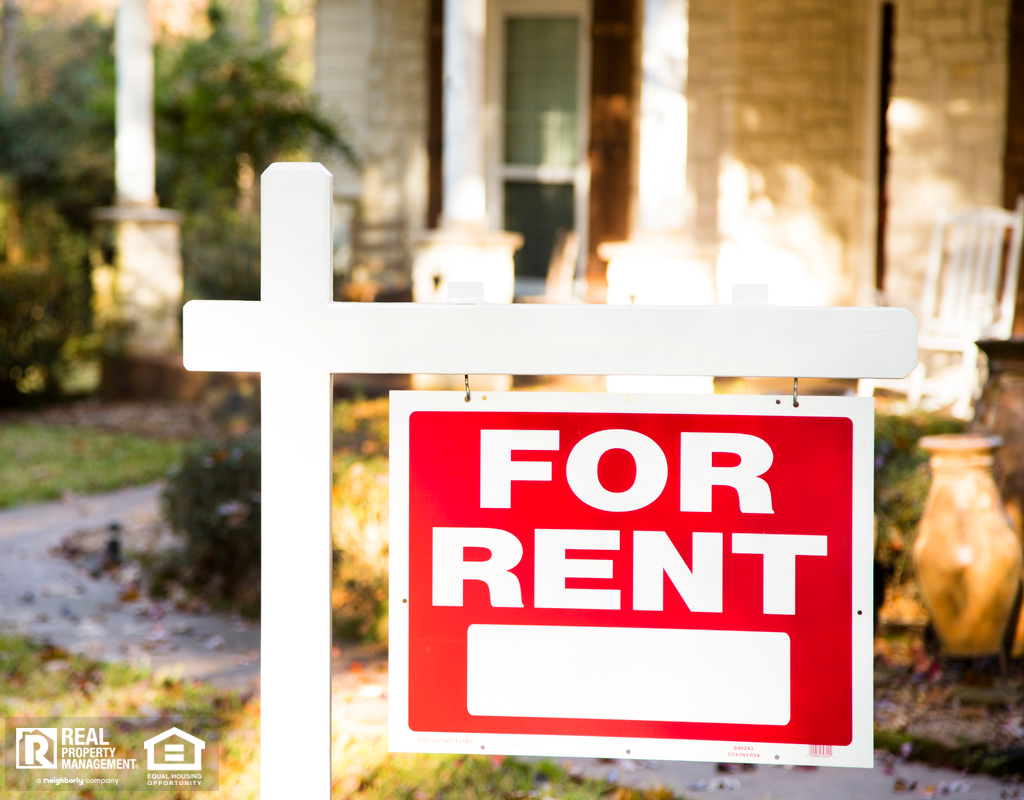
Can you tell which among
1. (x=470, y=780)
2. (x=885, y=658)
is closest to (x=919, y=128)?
(x=885, y=658)

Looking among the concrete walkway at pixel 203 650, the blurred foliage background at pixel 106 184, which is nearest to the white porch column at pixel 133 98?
the blurred foliage background at pixel 106 184

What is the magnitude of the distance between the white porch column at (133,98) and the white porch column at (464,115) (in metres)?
3.43

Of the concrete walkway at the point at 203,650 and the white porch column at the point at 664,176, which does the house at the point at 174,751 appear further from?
the white porch column at the point at 664,176

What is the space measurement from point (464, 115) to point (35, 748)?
5.36 meters

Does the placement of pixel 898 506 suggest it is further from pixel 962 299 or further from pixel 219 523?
pixel 962 299

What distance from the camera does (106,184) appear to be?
449 inches

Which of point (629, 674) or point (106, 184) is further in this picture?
point (106, 184)

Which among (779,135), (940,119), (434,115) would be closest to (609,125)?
(779,135)

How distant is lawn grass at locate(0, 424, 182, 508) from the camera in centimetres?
705

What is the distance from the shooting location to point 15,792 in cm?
302

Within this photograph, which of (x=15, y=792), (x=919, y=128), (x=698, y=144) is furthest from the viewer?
(x=698, y=144)

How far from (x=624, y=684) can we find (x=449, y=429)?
43 centimetres

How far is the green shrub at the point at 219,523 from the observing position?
188 inches

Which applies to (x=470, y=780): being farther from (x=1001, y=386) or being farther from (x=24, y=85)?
(x=24, y=85)
